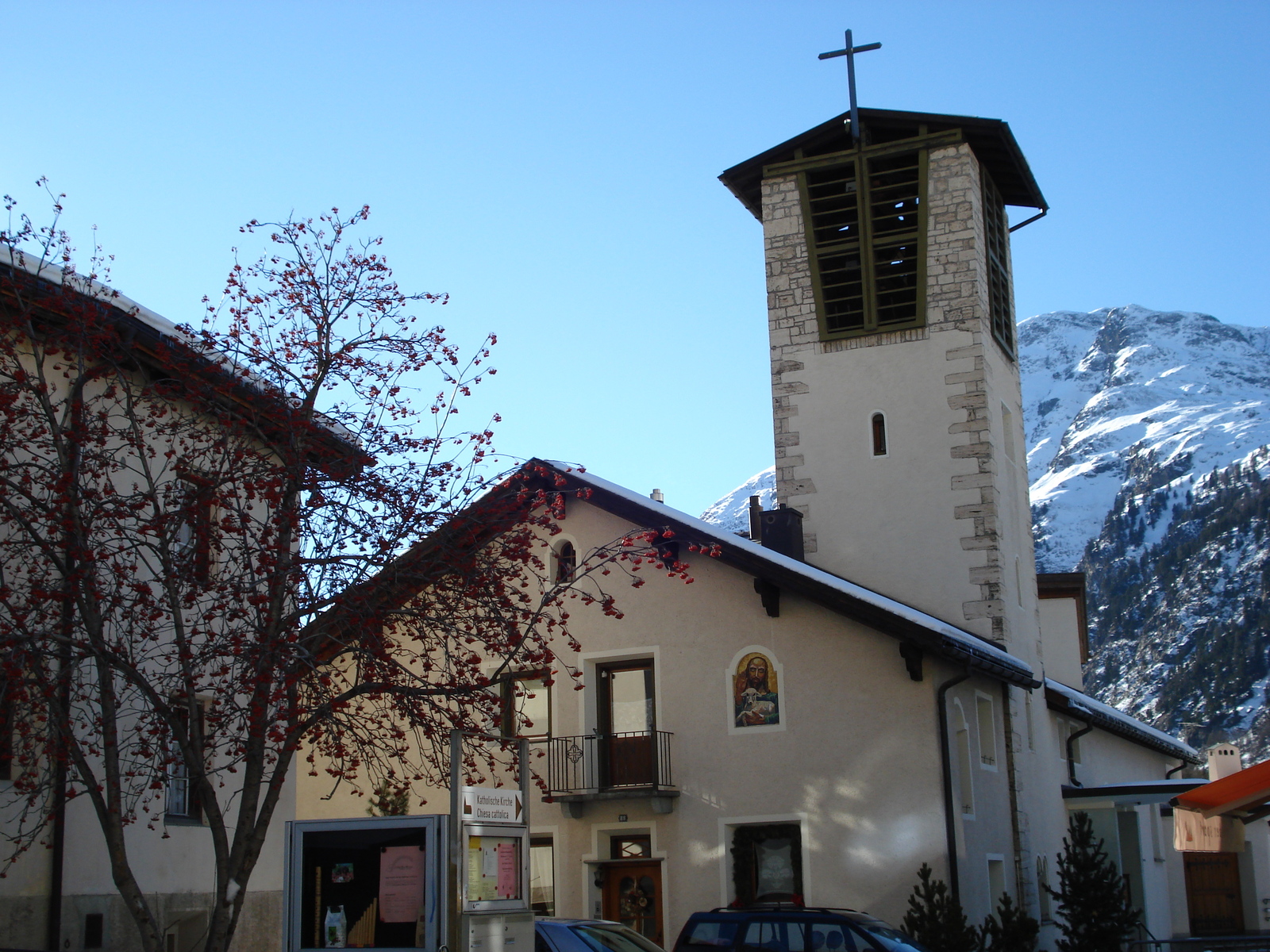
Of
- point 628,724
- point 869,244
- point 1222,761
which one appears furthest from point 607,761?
point 1222,761

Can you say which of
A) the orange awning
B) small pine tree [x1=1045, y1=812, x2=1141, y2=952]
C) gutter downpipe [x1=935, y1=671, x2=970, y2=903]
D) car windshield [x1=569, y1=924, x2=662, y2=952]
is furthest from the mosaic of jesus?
the orange awning

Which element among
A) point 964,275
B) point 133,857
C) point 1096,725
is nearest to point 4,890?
point 133,857

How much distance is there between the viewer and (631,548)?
1501 cm

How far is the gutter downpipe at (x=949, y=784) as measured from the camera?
19453 mm

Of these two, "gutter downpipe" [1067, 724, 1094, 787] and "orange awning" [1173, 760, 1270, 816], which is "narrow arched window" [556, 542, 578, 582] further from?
"orange awning" [1173, 760, 1270, 816]

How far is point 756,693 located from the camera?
2131 centimetres

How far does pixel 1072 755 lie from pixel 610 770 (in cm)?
1129

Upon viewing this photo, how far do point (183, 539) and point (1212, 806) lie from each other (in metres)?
11.1

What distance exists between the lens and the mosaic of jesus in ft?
69.4

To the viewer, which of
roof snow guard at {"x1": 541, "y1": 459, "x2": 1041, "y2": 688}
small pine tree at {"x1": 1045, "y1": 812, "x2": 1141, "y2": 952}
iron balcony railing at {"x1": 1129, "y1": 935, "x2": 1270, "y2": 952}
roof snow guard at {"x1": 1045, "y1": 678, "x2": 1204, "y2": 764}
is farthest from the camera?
roof snow guard at {"x1": 1045, "y1": 678, "x2": 1204, "y2": 764}

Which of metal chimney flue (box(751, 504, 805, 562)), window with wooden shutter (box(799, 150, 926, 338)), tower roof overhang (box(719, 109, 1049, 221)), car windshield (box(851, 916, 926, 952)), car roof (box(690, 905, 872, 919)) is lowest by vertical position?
car windshield (box(851, 916, 926, 952))

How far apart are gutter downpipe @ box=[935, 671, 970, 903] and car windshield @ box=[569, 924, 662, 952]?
547 centimetres

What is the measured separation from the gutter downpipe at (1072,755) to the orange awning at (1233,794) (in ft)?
54.2

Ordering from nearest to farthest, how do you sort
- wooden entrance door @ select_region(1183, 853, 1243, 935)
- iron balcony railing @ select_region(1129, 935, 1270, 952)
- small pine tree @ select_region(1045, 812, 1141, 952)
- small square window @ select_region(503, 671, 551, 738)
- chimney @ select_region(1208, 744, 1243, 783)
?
small pine tree @ select_region(1045, 812, 1141, 952), small square window @ select_region(503, 671, 551, 738), iron balcony railing @ select_region(1129, 935, 1270, 952), wooden entrance door @ select_region(1183, 853, 1243, 935), chimney @ select_region(1208, 744, 1243, 783)
